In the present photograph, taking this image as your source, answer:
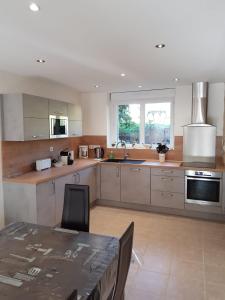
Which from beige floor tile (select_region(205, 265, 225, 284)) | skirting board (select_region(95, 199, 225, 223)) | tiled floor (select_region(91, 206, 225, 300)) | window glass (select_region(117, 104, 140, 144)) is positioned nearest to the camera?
tiled floor (select_region(91, 206, 225, 300))

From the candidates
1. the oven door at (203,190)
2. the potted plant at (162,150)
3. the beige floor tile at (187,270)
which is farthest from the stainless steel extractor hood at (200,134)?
the beige floor tile at (187,270)

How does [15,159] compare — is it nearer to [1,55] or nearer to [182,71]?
[1,55]

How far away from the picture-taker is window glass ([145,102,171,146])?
16.1 feet

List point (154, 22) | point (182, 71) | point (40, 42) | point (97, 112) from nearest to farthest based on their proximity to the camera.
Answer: point (154, 22) < point (40, 42) < point (182, 71) < point (97, 112)

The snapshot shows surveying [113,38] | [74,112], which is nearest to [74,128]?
[74,112]

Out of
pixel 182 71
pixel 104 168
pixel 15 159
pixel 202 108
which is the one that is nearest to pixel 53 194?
pixel 15 159

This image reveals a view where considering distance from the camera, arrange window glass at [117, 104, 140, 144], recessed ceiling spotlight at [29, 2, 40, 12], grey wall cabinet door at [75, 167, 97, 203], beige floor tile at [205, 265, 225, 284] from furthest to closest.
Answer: window glass at [117, 104, 140, 144], grey wall cabinet door at [75, 167, 97, 203], beige floor tile at [205, 265, 225, 284], recessed ceiling spotlight at [29, 2, 40, 12]

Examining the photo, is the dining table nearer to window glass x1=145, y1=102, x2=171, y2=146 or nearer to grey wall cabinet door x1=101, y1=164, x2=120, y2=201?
grey wall cabinet door x1=101, y1=164, x2=120, y2=201

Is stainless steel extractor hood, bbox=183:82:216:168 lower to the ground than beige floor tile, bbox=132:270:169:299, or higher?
higher

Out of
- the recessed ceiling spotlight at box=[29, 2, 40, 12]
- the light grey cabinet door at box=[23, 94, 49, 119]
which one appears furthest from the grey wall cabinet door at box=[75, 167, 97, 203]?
the recessed ceiling spotlight at box=[29, 2, 40, 12]

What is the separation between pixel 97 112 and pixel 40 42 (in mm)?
3059

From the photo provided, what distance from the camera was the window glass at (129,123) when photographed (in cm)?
517

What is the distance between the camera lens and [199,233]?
354 centimetres

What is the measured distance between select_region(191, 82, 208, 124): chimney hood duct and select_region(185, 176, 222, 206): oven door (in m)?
1.05
